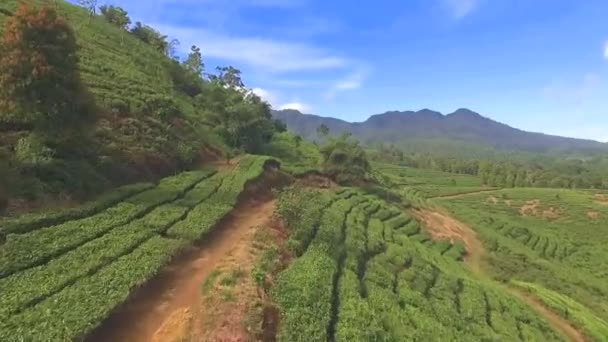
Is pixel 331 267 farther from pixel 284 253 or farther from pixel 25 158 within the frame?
pixel 25 158

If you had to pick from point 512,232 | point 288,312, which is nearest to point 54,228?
point 288,312

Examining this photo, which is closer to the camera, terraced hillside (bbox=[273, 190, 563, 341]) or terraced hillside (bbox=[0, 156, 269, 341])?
terraced hillside (bbox=[0, 156, 269, 341])

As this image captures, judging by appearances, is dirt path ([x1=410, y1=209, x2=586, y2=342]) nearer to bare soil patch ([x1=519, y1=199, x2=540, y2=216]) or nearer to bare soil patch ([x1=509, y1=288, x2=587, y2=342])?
bare soil patch ([x1=509, y1=288, x2=587, y2=342])

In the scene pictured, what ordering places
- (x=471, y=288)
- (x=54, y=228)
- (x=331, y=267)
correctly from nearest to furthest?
(x=54, y=228)
(x=331, y=267)
(x=471, y=288)

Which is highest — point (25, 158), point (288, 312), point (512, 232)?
point (25, 158)

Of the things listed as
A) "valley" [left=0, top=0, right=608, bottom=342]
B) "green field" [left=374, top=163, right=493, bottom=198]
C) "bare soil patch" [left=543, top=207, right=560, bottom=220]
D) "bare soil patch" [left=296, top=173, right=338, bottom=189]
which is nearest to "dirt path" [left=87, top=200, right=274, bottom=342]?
"valley" [left=0, top=0, right=608, bottom=342]

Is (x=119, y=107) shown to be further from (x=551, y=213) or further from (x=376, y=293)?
(x=551, y=213)

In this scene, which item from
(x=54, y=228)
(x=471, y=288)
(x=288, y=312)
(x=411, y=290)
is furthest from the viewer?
(x=471, y=288)
